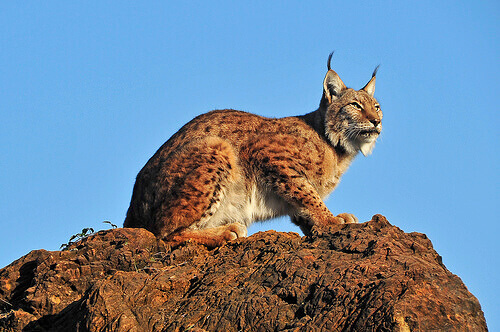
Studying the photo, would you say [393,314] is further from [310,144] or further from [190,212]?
[310,144]

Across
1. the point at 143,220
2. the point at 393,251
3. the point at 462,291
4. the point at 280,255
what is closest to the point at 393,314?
the point at 462,291

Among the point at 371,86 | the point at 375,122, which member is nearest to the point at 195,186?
the point at 375,122

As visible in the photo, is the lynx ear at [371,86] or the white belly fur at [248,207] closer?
the white belly fur at [248,207]

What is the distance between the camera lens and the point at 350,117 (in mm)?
9016

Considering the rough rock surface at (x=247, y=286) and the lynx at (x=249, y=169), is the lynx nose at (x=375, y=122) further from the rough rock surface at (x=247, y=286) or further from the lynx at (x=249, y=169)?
the rough rock surface at (x=247, y=286)

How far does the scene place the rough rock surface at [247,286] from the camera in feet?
15.2

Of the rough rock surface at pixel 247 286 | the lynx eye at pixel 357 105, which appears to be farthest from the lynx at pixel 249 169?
the rough rock surface at pixel 247 286

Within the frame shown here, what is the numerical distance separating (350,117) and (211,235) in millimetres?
3008

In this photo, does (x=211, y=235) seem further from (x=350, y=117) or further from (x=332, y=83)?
(x=332, y=83)

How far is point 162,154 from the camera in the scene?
8094 millimetres

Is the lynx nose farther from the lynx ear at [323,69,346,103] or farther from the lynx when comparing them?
the lynx ear at [323,69,346,103]

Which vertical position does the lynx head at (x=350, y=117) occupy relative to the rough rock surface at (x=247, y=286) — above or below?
above

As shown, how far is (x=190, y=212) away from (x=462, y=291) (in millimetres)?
3495

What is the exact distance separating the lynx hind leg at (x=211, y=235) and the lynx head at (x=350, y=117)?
7.84 feet
